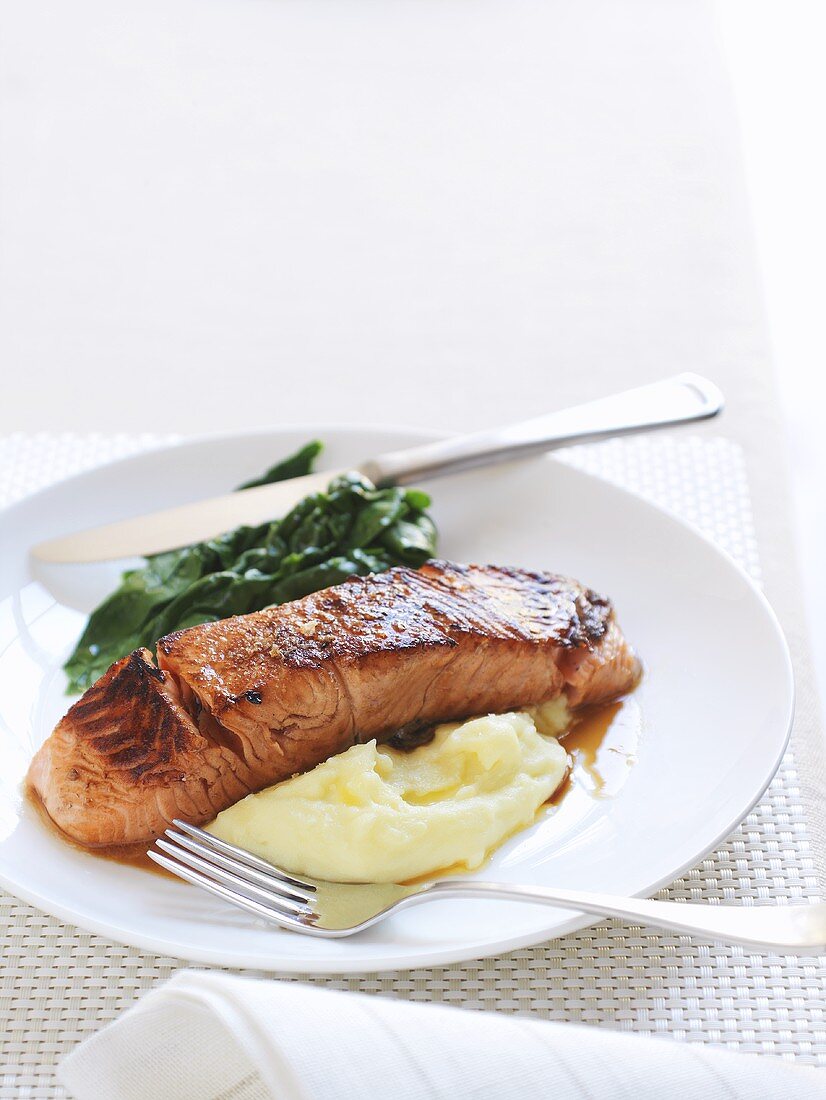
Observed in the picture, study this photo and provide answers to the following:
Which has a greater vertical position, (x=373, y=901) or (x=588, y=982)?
(x=373, y=901)

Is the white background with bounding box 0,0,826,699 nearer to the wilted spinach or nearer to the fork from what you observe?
the wilted spinach

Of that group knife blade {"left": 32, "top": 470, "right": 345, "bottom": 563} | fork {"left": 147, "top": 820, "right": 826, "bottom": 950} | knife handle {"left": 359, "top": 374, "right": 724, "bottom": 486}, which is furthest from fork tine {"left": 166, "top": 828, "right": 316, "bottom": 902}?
knife handle {"left": 359, "top": 374, "right": 724, "bottom": 486}

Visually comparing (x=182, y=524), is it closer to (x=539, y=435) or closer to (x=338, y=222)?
(x=539, y=435)

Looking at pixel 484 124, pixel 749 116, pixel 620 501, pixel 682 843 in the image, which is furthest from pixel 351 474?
pixel 749 116

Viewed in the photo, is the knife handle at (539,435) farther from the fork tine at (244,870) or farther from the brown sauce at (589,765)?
the fork tine at (244,870)

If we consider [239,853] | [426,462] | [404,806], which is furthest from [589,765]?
[426,462]

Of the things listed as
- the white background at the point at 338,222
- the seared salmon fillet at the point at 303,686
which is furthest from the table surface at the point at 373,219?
the seared salmon fillet at the point at 303,686
